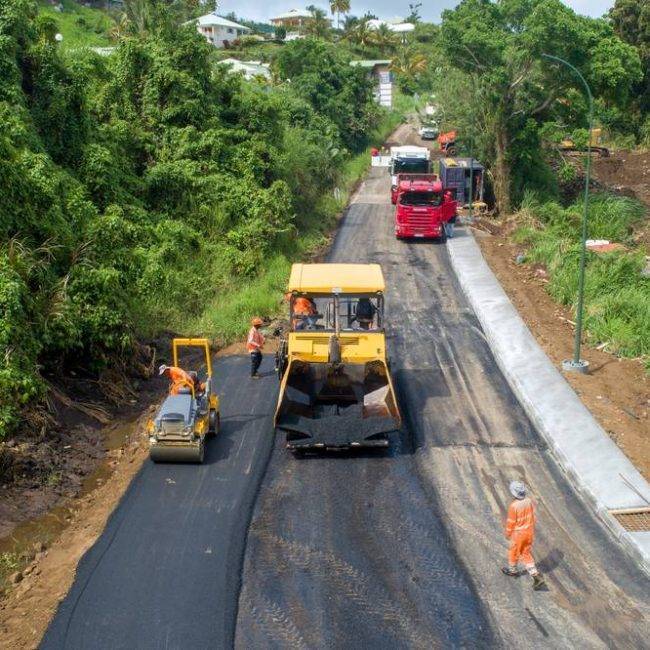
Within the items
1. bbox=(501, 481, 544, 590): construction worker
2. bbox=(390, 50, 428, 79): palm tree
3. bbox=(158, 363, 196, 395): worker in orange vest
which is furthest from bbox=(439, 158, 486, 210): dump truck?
bbox=(390, 50, 428, 79): palm tree

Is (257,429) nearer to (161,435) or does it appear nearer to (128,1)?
(161,435)

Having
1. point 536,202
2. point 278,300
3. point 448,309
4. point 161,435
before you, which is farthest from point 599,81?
point 161,435

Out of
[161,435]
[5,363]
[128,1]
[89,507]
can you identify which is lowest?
[89,507]

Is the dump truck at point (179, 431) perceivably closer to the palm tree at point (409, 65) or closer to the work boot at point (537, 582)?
the work boot at point (537, 582)

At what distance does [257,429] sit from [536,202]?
22.6 m

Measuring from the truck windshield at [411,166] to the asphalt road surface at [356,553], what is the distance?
79.4ft

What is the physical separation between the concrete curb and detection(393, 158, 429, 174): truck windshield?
16.3 m

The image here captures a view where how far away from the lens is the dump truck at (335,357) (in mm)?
13602

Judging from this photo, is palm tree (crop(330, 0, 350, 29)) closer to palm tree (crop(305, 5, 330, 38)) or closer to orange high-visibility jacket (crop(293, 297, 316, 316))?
palm tree (crop(305, 5, 330, 38))

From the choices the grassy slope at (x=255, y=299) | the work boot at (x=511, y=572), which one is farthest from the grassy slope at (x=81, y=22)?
the work boot at (x=511, y=572)

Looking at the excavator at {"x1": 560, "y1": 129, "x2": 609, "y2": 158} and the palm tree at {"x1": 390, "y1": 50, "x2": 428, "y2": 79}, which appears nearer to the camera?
the excavator at {"x1": 560, "y1": 129, "x2": 609, "y2": 158}

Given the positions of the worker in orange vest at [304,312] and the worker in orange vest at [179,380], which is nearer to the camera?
the worker in orange vest at [179,380]

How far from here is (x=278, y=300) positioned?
22.7 m

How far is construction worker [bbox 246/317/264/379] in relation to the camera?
652 inches
